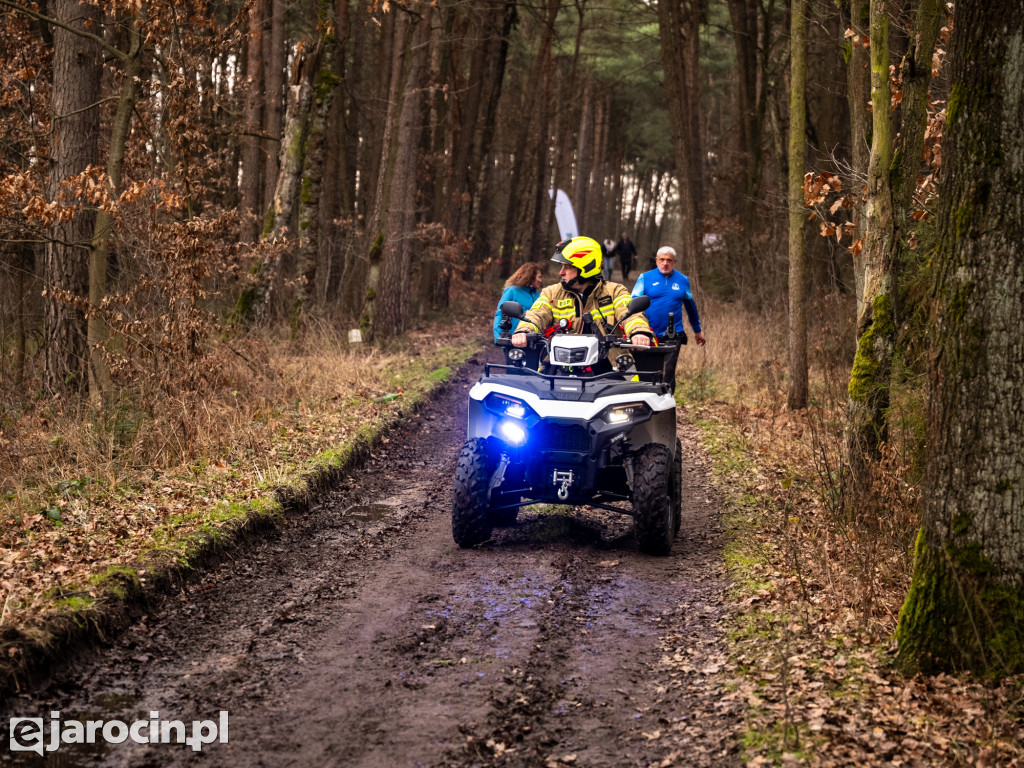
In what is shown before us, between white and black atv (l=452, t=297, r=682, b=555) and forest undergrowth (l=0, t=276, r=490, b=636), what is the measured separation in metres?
1.92

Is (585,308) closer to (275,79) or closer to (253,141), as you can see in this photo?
(275,79)

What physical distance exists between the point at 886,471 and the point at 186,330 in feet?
24.2

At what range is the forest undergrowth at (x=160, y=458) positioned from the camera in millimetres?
6312

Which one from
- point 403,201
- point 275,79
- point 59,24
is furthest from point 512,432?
point 275,79

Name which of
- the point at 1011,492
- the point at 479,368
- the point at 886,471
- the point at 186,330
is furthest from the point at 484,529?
the point at 479,368

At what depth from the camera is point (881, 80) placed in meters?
8.34

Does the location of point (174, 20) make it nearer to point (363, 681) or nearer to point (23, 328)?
point (23, 328)

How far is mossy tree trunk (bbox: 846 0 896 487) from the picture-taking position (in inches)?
313

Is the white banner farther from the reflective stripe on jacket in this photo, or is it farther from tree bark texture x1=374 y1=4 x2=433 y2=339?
the reflective stripe on jacket

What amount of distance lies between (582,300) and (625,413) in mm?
1733

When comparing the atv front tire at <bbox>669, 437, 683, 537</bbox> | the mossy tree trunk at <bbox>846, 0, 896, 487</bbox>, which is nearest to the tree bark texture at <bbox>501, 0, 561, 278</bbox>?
the mossy tree trunk at <bbox>846, 0, 896, 487</bbox>

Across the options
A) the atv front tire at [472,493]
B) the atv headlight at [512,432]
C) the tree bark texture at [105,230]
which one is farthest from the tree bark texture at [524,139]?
the atv front tire at [472,493]

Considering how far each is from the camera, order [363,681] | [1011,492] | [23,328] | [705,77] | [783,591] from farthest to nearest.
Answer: [705,77]
[23,328]
[783,591]
[363,681]
[1011,492]

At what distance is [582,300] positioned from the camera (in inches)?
346
